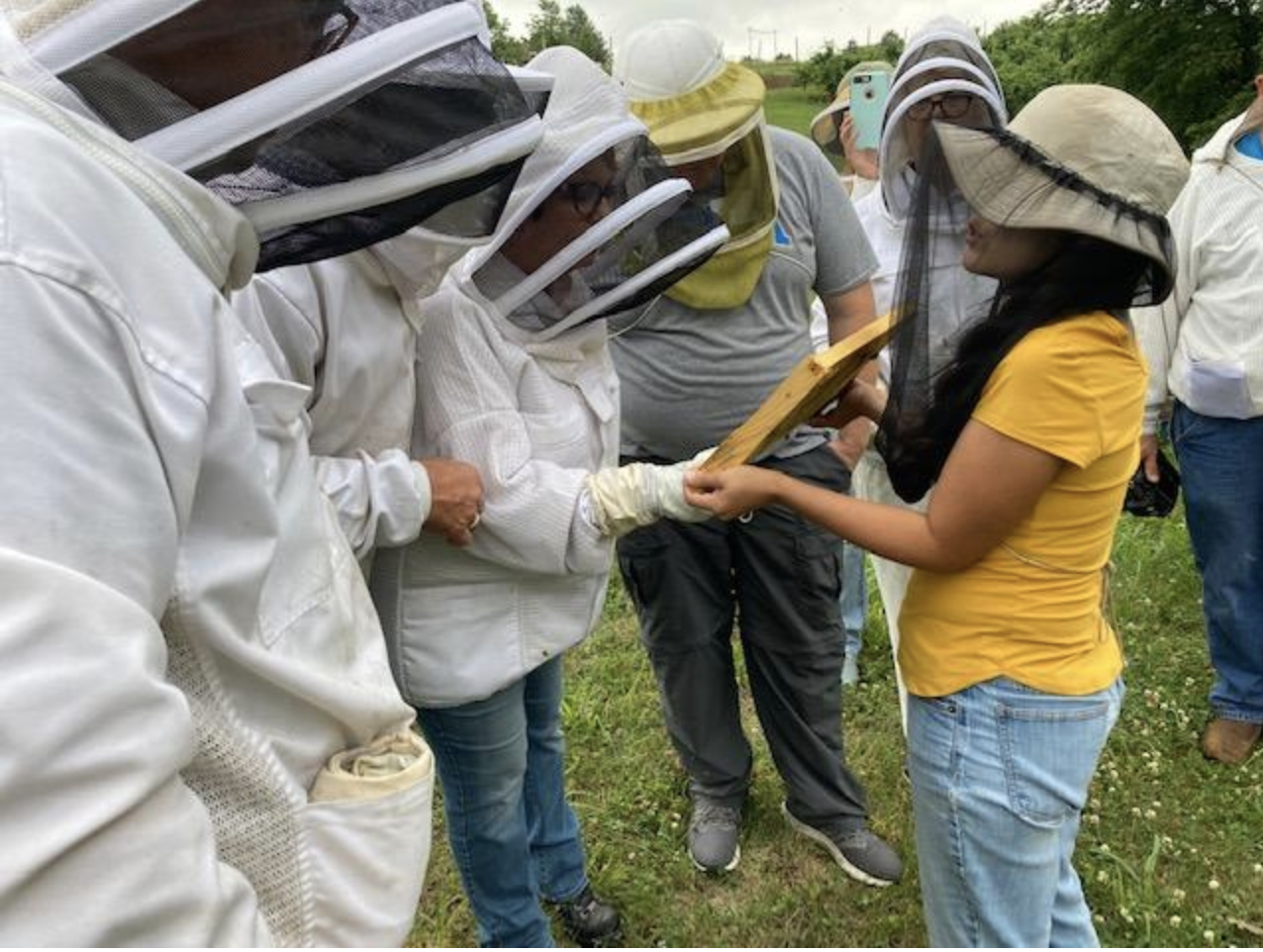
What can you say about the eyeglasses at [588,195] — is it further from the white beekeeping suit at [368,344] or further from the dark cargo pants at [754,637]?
the dark cargo pants at [754,637]

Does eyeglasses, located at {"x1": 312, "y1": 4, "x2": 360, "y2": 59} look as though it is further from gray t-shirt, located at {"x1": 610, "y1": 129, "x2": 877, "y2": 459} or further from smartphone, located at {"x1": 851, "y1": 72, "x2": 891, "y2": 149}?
smartphone, located at {"x1": 851, "y1": 72, "x2": 891, "y2": 149}

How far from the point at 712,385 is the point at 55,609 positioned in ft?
7.76

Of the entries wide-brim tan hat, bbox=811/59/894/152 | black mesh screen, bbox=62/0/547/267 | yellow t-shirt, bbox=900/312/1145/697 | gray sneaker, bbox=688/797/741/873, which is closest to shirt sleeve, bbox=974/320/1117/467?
yellow t-shirt, bbox=900/312/1145/697

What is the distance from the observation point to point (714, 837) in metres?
3.33

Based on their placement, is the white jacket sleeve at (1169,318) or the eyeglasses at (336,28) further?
the white jacket sleeve at (1169,318)

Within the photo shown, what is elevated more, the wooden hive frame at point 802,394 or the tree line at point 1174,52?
the wooden hive frame at point 802,394

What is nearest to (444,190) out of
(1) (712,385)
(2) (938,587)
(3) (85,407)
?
(3) (85,407)

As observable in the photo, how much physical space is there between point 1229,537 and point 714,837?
2216 millimetres

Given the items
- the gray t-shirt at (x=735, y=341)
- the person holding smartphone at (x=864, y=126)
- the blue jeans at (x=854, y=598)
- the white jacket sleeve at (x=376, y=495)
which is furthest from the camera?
the person holding smartphone at (x=864, y=126)

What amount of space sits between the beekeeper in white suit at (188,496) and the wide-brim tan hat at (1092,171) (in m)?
0.95

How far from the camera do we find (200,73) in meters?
1.05

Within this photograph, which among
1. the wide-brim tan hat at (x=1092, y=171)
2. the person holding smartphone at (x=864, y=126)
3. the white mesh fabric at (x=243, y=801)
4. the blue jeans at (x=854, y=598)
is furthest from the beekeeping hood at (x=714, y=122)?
the person holding smartphone at (x=864, y=126)

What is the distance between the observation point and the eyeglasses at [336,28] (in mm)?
1165

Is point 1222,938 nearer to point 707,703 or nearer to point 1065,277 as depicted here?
point 707,703
